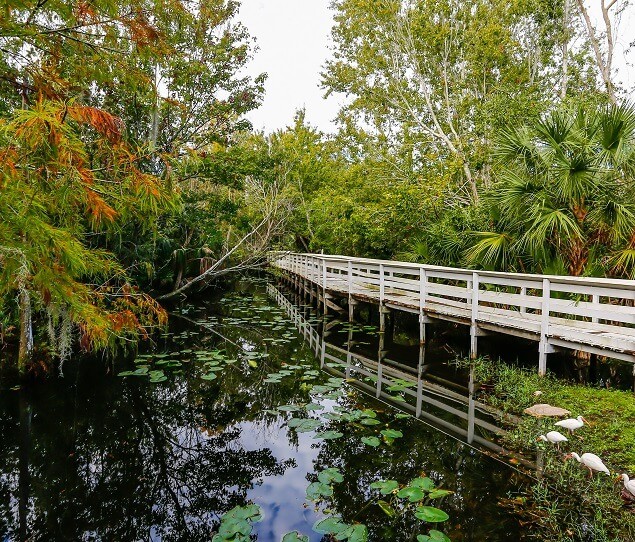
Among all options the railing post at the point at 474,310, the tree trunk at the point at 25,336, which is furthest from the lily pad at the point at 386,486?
the tree trunk at the point at 25,336

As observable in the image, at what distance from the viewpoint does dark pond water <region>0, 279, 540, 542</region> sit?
3311 millimetres

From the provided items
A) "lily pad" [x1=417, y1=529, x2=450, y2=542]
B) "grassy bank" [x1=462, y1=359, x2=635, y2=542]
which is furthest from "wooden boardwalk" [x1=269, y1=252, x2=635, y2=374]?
"lily pad" [x1=417, y1=529, x2=450, y2=542]

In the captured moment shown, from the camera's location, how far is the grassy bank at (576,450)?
300 cm

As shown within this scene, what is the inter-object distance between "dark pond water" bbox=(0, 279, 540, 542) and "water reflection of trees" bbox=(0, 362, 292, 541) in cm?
2

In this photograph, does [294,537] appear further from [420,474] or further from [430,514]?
[420,474]

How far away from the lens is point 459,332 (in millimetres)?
10102

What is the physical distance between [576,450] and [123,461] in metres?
4.96

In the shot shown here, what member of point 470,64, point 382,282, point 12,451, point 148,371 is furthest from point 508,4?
point 12,451

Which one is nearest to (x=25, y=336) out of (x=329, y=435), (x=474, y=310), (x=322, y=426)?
(x=322, y=426)

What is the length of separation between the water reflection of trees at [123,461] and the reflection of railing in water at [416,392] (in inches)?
82.2

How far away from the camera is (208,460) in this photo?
4.45 metres

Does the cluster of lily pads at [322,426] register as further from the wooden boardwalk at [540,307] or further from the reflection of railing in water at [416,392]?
the wooden boardwalk at [540,307]

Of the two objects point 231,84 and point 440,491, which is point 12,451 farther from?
point 231,84

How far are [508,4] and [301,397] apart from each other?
16698 mm
